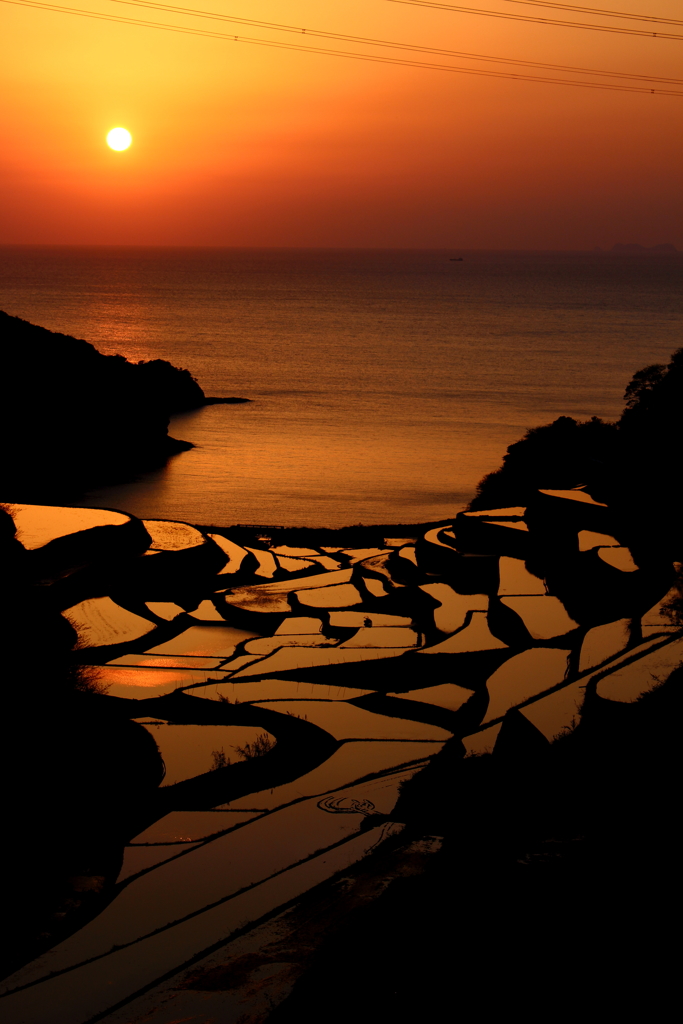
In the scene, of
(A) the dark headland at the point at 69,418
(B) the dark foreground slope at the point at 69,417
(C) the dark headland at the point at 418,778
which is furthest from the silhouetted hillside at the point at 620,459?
(B) the dark foreground slope at the point at 69,417

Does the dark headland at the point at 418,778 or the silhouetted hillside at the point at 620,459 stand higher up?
the silhouetted hillside at the point at 620,459

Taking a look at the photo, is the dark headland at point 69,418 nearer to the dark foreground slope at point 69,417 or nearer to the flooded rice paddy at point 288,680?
the dark foreground slope at point 69,417

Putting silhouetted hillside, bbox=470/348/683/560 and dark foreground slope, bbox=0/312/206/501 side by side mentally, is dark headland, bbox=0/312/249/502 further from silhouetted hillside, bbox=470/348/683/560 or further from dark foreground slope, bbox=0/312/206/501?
silhouetted hillside, bbox=470/348/683/560

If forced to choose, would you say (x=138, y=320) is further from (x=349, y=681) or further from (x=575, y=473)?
(x=349, y=681)

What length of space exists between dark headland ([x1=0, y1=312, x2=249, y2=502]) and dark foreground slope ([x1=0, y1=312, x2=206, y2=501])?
0.14ft

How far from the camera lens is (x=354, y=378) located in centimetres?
6838

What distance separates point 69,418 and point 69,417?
0.38 ft

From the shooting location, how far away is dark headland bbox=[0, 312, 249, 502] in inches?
1430

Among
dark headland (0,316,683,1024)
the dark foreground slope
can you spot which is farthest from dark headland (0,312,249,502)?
dark headland (0,316,683,1024)

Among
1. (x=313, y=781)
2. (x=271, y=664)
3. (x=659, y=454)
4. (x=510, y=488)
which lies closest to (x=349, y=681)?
(x=271, y=664)

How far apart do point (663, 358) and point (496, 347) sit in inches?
667

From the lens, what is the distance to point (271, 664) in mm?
9977

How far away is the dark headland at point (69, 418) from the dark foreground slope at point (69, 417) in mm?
43

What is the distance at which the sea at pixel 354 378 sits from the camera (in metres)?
32.3
